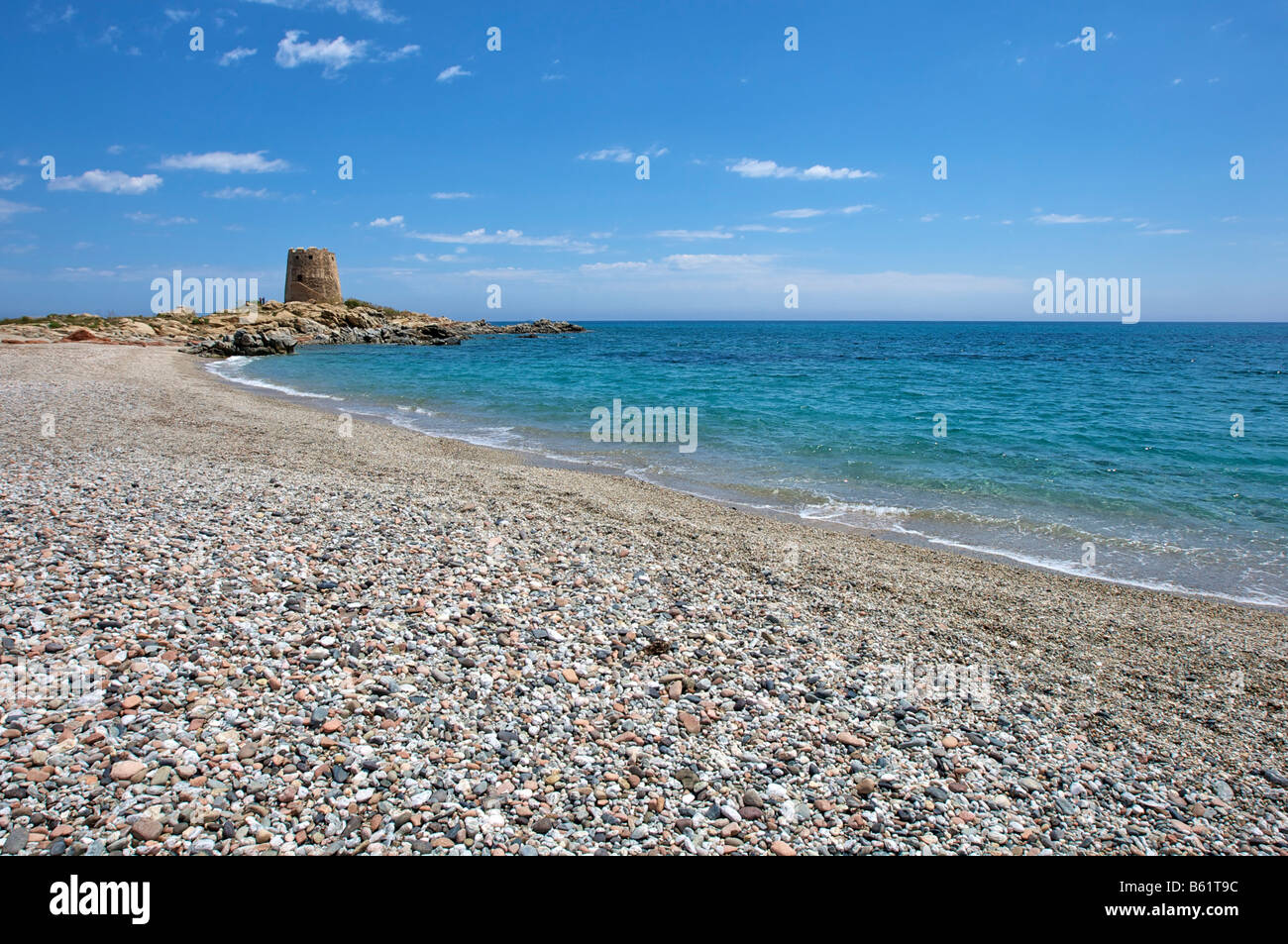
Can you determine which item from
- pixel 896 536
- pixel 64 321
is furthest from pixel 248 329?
pixel 896 536

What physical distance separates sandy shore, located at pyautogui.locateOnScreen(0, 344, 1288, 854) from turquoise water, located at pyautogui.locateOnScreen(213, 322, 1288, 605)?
110 inches

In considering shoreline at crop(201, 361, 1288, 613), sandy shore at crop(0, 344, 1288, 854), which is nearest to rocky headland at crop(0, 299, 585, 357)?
shoreline at crop(201, 361, 1288, 613)

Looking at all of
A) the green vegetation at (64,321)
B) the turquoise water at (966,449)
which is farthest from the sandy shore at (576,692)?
the green vegetation at (64,321)

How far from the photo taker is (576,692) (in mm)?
5680

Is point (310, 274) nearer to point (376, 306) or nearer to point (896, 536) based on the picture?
point (376, 306)

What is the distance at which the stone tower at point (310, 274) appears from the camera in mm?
95500

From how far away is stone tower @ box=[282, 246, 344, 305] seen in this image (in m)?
95.5

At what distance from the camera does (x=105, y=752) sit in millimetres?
4363

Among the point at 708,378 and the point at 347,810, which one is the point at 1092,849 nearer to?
the point at 347,810

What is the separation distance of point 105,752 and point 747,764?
4.44 meters

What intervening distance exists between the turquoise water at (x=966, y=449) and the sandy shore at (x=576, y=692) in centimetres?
279

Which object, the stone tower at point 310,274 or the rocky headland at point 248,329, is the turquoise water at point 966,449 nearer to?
the rocky headland at point 248,329

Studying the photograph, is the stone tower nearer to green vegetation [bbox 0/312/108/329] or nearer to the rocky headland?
the rocky headland
